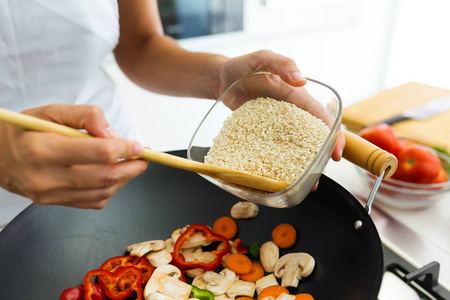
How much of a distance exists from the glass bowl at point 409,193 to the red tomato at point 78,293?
54 centimetres

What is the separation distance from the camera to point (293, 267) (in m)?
0.59

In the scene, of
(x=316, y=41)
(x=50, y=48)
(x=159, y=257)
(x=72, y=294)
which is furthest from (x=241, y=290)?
(x=316, y=41)

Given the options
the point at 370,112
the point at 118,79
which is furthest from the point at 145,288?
the point at 118,79

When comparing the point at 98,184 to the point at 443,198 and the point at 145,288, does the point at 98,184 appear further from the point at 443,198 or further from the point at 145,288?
the point at 443,198

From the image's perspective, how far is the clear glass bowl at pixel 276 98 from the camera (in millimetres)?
486

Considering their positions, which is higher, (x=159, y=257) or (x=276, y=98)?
(x=276, y=98)

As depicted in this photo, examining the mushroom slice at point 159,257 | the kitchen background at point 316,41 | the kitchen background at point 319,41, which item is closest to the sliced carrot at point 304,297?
the mushroom slice at point 159,257

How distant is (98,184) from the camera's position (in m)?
0.43

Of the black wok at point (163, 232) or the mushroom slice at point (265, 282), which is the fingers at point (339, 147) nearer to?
the black wok at point (163, 232)

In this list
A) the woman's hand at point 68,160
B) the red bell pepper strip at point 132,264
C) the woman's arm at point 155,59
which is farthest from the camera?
the woman's arm at point 155,59

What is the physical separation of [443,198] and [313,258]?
14.0 inches

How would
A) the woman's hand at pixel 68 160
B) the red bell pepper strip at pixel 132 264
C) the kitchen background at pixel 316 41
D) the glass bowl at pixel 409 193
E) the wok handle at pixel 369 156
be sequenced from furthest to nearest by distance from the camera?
the kitchen background at pixel 316 41 < the glass bowl at pixel 409 193 < the red bell pepper strip at pixel 132 264 < the wok handle at pixel 369 156 < the woman's hand at pixel 68 160

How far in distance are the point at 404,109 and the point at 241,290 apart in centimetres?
81

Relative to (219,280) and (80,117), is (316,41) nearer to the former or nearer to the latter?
(219,280)
